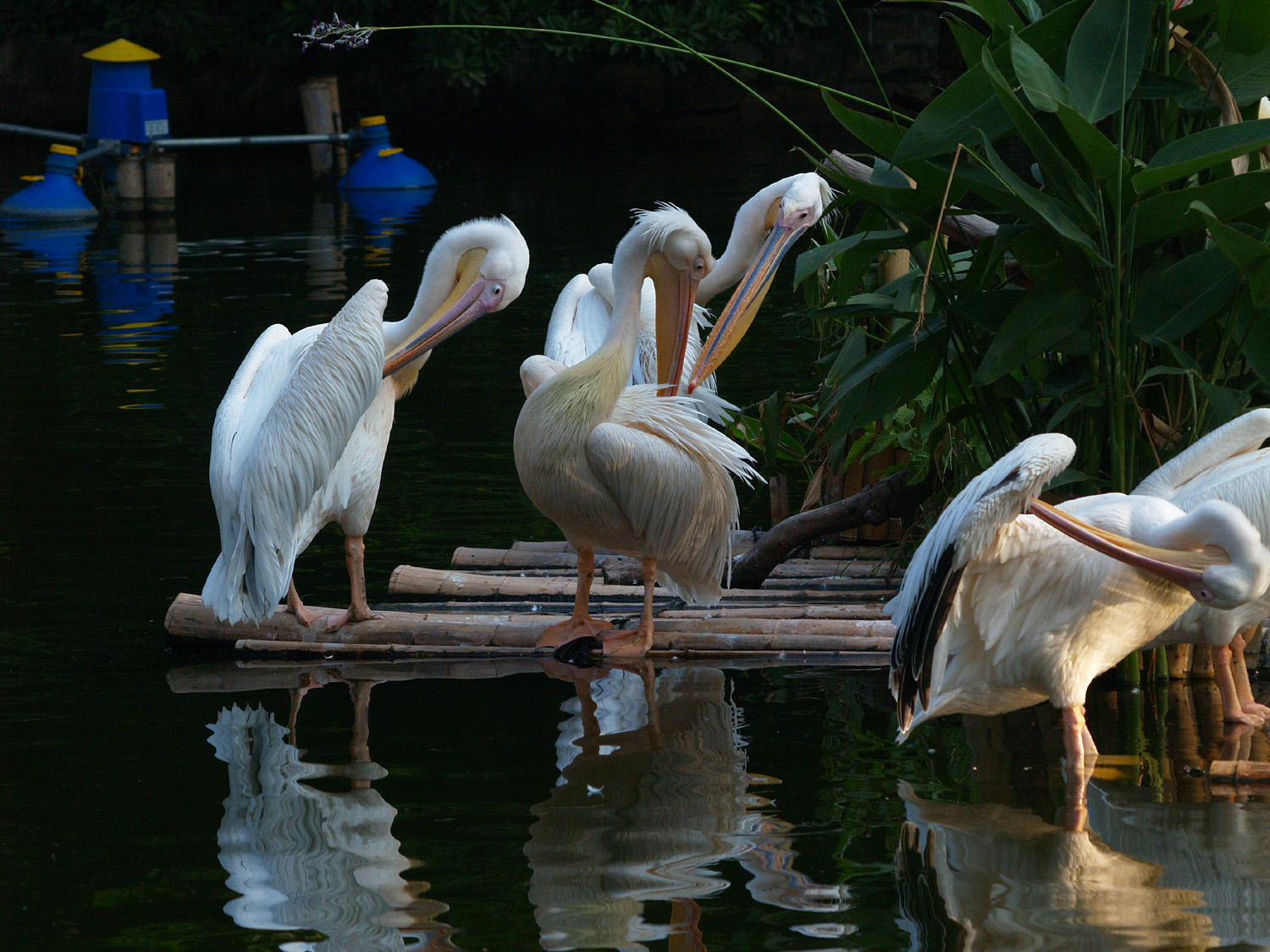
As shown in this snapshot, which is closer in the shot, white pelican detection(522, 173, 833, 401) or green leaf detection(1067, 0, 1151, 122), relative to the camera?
green leaf detection(1067, 0, 1151, 122)

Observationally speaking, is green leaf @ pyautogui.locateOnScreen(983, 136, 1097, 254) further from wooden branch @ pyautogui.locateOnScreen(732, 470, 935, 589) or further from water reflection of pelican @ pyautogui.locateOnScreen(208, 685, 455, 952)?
water reflection of pelican @ pyautogui.locateOnScreen(208, 685, 455, 952)

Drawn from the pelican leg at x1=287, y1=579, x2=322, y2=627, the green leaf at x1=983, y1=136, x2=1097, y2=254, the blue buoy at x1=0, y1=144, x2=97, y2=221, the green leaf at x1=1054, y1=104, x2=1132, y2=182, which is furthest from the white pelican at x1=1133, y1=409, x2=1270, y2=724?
the blue buoy at x1=0, y1=144, x2=97, y2=221

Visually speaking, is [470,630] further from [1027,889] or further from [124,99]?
[124,99]

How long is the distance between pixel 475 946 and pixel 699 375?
2384 millimetres

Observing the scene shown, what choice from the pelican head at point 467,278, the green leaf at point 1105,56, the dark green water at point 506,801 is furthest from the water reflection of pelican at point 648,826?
the green leaf at point 1105,56

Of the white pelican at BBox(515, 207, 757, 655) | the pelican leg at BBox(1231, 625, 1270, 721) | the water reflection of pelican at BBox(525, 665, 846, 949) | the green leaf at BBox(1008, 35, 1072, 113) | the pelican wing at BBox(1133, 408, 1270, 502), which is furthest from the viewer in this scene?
the white pelican at BBox(515, 207, 757, 655)

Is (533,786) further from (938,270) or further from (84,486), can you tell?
(84,486)

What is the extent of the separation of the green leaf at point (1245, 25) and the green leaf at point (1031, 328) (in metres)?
0.66

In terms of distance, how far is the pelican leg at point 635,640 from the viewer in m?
4.36

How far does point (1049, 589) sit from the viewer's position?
3363 millimetres

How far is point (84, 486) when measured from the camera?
20.3ft

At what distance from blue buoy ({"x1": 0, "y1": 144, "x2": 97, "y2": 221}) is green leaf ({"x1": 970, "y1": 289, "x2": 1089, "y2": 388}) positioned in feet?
41.8

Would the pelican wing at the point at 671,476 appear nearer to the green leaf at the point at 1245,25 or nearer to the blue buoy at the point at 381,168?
the green leaf at the point at 1245,25

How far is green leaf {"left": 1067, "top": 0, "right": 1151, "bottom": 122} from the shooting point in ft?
11.4
